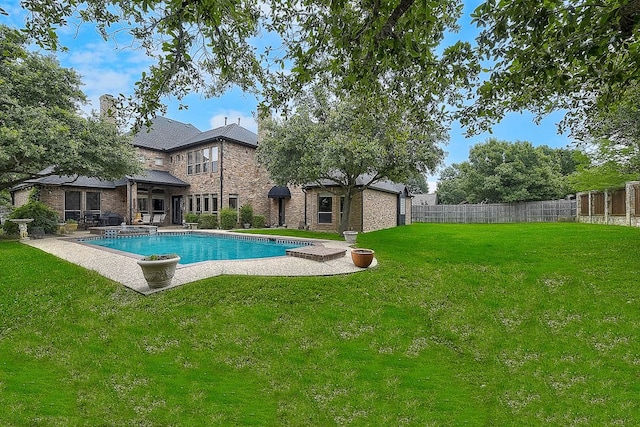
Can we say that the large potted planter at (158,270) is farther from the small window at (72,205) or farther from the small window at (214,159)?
the small window at (72,205)

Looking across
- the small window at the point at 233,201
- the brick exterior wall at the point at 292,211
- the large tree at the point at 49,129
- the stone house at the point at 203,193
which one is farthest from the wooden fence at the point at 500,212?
the large tree at the point at 49,129

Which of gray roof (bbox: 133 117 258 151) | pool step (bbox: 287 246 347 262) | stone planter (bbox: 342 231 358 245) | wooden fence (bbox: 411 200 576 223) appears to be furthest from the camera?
wooden fence (bbox: 411 200 576 223)

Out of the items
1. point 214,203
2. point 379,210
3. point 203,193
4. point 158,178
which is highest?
point 158,178

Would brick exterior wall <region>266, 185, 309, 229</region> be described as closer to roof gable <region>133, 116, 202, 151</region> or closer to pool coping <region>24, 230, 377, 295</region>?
roof gable <region>133, 116, 202, 151</region>

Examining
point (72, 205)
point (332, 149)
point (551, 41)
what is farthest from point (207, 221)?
point (551, 41)

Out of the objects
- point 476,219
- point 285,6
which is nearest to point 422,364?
point 285,6

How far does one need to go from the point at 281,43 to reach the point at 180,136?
25406mm

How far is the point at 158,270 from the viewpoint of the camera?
6.21 meters

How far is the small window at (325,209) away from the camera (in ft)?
64.3

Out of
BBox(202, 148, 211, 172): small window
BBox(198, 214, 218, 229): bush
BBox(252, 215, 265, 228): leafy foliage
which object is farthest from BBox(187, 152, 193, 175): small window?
BBox(252, 215, 265, 228): leafy foliage

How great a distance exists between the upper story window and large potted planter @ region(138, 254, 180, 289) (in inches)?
643

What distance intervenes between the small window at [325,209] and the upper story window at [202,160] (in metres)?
7.91

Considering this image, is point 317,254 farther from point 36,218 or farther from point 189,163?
point 189,163

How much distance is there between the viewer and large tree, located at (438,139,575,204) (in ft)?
95.5
